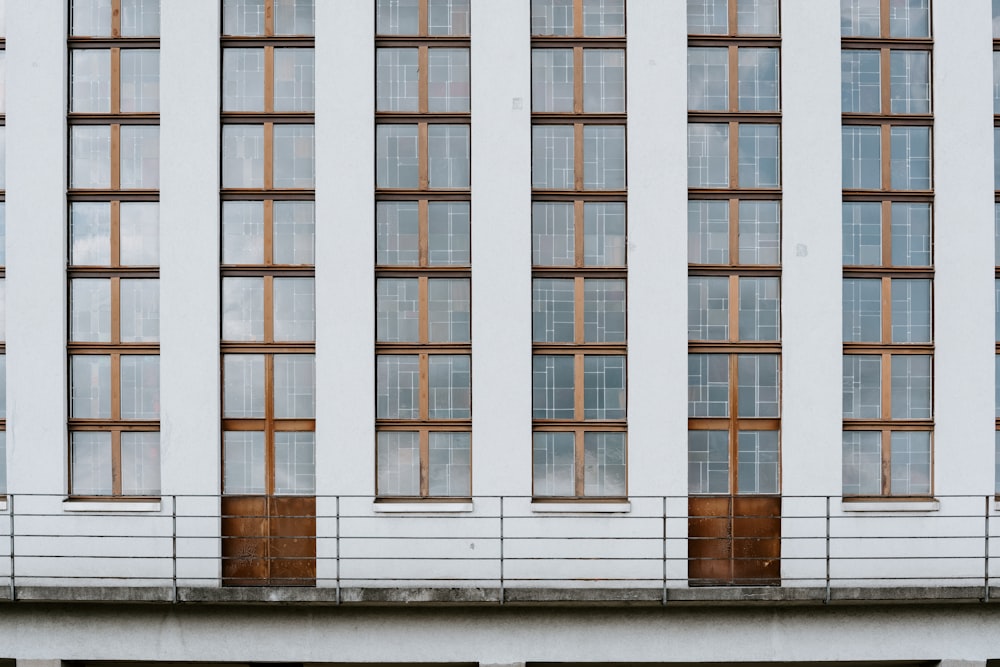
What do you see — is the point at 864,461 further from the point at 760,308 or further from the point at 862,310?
the point at 760,308

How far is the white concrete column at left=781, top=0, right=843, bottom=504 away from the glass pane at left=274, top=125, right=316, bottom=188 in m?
5.23

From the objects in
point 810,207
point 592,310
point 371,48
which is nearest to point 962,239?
point 810,207

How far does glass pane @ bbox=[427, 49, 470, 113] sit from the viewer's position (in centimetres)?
824

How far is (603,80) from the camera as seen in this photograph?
27.1 ft

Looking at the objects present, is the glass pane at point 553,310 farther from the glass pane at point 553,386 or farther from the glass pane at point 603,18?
the glass pane at point 603,18

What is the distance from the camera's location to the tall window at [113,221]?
8250 mm

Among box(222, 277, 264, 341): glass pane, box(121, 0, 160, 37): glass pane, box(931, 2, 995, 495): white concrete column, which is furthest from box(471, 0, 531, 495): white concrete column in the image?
box(931, 2, 995, 495): white concrete column

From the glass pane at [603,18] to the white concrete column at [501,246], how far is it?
2.37ft

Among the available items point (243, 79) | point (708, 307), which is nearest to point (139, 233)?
point (243, 79)

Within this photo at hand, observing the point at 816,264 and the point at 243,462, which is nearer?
the point at 816,264

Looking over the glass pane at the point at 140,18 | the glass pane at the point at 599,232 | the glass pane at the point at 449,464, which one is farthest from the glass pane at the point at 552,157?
the glass pane at the point at 140,18

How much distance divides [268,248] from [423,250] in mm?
1711

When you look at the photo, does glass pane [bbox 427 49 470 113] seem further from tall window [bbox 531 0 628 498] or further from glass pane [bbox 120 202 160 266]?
glass pane [bbox 120 202 160 266]

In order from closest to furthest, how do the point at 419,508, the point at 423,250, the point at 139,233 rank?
the point at 419,508, the point at 423,250, the point at 139,233
